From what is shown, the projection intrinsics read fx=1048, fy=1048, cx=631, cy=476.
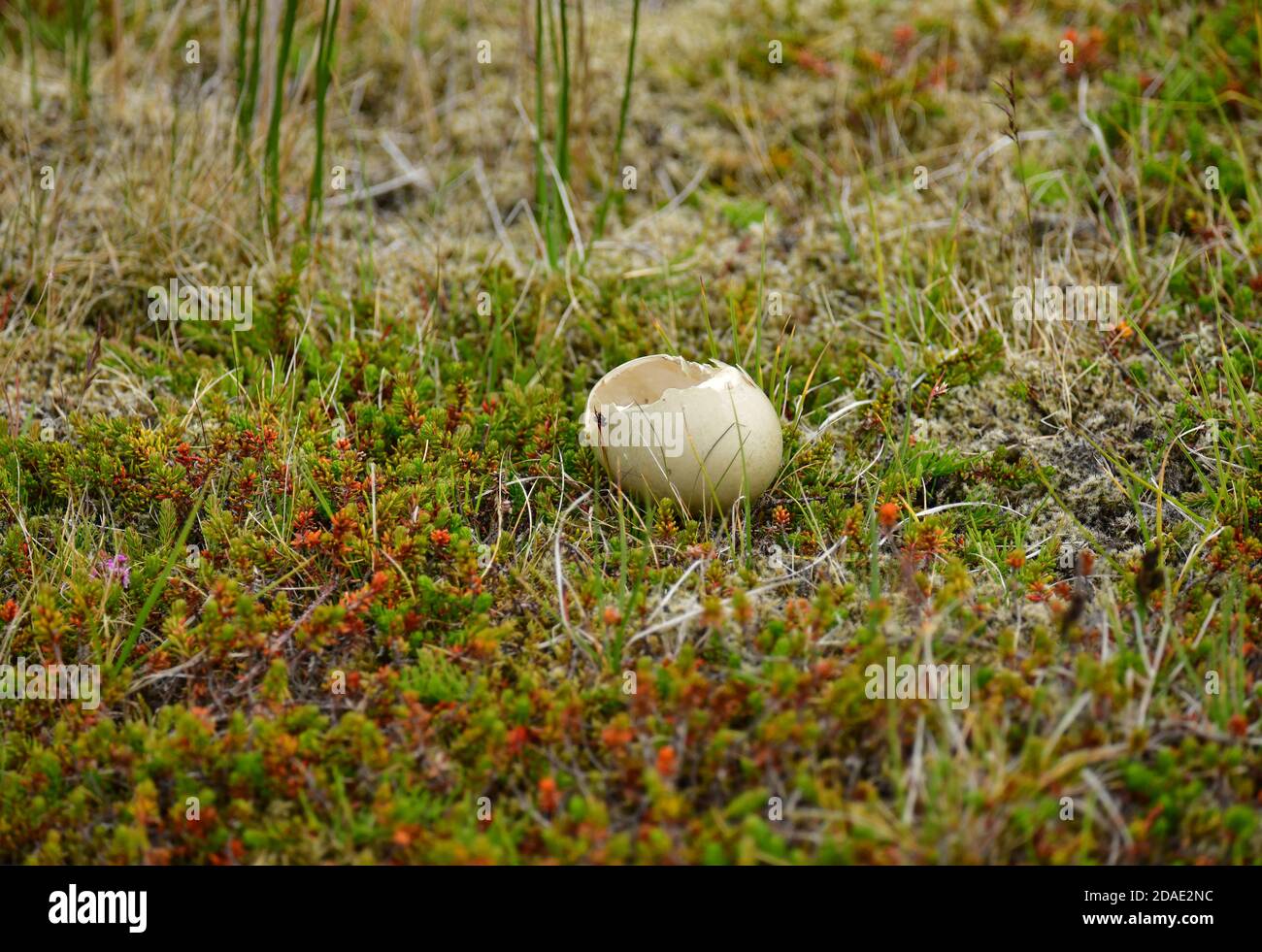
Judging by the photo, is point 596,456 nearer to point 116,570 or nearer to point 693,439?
point 693,439

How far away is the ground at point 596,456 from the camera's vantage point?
269 centimetres

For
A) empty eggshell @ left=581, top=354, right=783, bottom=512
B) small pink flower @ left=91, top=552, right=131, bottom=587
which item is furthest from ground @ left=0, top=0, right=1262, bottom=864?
empty eggshell @ left=581, top=354, right=783, bottom=512

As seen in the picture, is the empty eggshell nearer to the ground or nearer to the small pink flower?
the ground

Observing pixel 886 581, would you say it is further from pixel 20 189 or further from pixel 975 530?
pixel 20 189

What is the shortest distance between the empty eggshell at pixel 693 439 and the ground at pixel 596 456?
5.4 inches

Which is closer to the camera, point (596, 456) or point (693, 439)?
point (693, 439)

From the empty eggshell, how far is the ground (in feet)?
0.45

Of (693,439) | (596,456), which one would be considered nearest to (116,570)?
(596,456)

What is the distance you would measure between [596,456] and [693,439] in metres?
0.41

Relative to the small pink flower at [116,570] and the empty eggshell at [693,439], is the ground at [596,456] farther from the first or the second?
the empty eggshell at [693,439]

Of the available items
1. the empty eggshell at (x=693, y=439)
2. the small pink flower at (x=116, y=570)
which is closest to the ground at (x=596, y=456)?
the small pink flower at (x=116, y=570)

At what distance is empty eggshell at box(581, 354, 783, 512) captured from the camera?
11.1ft

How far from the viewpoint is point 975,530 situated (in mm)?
3545

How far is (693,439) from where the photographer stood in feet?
11.1
